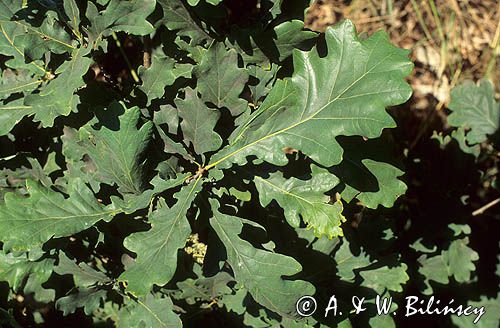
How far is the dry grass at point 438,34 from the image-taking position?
389cm

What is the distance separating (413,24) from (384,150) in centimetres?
235

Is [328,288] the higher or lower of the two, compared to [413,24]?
lower

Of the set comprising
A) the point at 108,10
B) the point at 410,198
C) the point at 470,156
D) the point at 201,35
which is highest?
the point at 108,10

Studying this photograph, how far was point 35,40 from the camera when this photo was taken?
1.58 m

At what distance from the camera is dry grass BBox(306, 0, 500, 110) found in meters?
3.89

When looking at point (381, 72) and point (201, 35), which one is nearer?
point (381, 72)

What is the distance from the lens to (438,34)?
3.94 meters

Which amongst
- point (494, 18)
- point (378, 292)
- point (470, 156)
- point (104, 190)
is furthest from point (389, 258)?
point (494, 18)

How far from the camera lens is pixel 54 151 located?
2123 millimetres

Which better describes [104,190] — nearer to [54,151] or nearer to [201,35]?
[54,151]

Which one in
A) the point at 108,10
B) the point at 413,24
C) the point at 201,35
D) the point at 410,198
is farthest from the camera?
the point at 413,24

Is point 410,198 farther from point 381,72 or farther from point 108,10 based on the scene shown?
point 108,10

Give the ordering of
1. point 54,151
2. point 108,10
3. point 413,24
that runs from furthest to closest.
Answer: point 413,24 → point 54,151 → point 108,10

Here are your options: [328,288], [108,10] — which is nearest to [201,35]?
[108,10]
